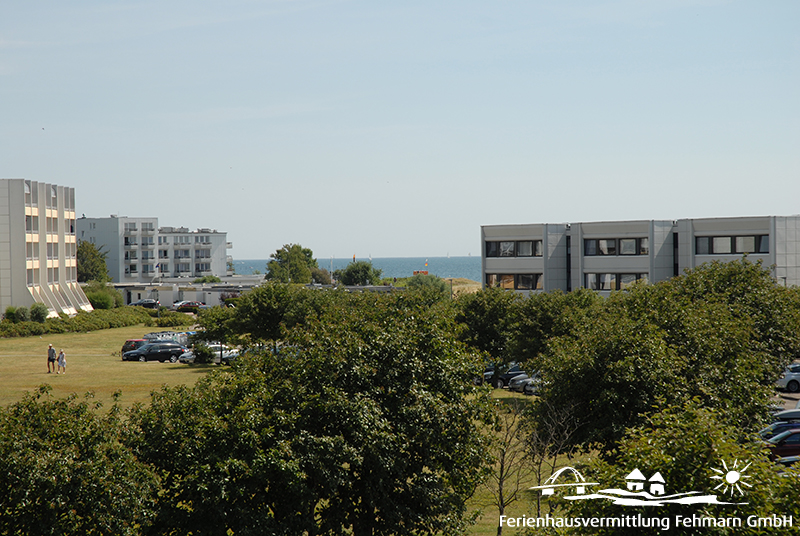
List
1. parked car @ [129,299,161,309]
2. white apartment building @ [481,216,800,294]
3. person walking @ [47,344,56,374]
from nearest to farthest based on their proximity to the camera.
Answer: person walking @ [47,344,56,374] < white apartment building @ [481,216,800,294] < parked car @ [129,299,161,309]

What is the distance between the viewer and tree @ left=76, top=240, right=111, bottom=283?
115 meters

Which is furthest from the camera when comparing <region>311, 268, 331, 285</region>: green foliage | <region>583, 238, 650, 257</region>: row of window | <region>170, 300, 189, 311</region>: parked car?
<region>311, 268, 331, 285</region>: green foliage

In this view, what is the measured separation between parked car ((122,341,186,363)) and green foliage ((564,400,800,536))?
49.3 meters

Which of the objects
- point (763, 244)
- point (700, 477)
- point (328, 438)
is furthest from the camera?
point (763, 244)

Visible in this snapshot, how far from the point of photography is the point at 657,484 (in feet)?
28.8

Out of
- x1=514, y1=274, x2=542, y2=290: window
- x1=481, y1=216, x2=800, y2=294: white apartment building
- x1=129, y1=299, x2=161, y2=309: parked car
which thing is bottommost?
x1=129, y1=299, x2=161, y2=309: parked car

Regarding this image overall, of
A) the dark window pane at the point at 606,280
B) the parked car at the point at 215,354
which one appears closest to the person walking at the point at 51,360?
the parked car at the point at 215,354

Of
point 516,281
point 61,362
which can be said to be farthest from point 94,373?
point 516,281

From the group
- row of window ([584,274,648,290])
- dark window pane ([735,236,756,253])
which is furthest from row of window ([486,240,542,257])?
dark window pane ([735,236,756,253])

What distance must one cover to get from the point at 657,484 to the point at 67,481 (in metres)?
8.56

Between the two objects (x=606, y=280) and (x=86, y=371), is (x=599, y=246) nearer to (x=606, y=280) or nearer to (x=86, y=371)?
(x=606, y=280)

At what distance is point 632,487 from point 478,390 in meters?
6.50

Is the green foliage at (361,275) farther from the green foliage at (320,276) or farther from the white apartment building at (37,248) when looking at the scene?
the white apartment building at (37,248)

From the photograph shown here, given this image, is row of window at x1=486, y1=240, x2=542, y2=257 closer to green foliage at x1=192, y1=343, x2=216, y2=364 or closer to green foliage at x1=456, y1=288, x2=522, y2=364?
green foliage at x1=456, y1=288, x2=522, y2=364
